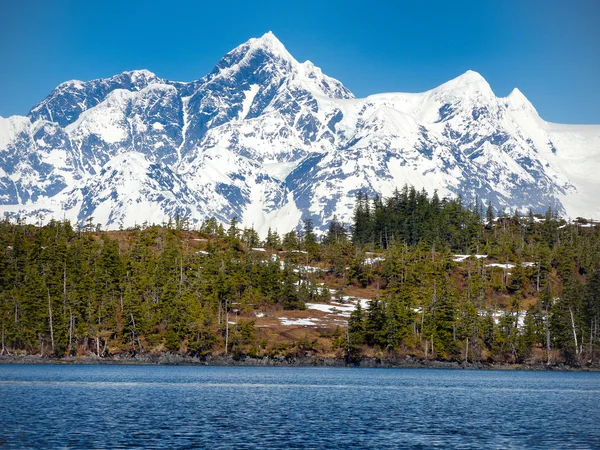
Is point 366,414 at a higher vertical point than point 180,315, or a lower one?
lower

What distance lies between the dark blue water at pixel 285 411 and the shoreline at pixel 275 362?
98.0 feet

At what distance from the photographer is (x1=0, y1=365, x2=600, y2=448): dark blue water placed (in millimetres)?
58528

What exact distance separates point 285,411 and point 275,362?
87.4 meters

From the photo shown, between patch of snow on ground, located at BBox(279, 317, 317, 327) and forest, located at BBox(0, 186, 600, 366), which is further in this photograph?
patch of snow on ground, located at BBox(279, 317, 317, 327)

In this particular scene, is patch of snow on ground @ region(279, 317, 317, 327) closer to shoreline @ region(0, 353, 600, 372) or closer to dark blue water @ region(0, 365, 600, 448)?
shoreline @ region(0, 353, 600, 372)

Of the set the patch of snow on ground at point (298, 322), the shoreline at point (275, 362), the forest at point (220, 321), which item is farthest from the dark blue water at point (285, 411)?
the patch of snow on ground at point (298, 322)

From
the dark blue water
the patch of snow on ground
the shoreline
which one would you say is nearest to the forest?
the patch of snow on ground

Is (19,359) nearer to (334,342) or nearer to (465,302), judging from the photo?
(334,342)

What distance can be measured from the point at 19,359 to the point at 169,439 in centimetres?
10855

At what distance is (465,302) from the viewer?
17812cm

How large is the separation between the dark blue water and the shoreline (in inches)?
1176

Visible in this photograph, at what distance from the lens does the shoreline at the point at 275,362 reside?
157250 mm

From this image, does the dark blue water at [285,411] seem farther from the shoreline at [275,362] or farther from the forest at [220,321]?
the forest at [220,321]

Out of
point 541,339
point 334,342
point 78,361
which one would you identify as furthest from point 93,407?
point 541,339
